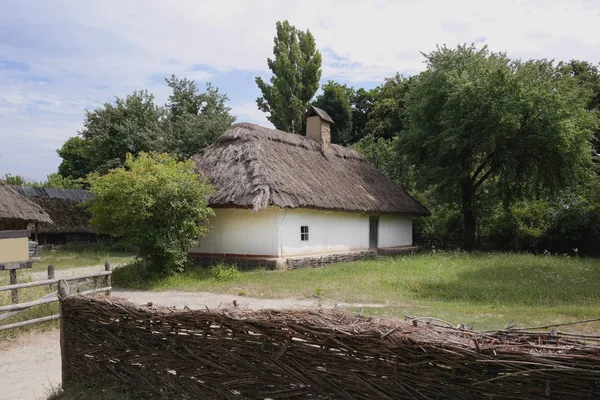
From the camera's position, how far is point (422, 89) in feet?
75.5

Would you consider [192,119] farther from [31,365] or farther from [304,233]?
[31,365]

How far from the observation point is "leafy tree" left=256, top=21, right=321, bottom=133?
108 feet

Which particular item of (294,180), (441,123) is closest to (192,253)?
(294,180)

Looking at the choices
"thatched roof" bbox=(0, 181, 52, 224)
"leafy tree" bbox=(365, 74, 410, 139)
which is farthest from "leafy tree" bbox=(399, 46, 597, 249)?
"thatched roof" bbox=(0, 181, 52, 224)

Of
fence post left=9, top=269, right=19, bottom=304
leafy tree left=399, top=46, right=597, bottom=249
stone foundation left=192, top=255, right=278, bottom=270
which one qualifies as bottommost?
stone foundation left=192, top=255, right=278, bottom=270

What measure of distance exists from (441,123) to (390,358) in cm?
1933

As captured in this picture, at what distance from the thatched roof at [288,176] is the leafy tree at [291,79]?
969 cm

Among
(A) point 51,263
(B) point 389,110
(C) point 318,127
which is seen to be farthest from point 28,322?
(B) point 389,110

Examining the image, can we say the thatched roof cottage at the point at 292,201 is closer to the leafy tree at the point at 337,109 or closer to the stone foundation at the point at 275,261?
the stone foundation at the point at 275,261

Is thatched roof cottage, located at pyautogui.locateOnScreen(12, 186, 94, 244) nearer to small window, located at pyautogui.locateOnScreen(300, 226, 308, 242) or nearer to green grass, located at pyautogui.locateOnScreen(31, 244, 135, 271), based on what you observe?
green grass, located at pyautogui.locateOnScreen(31, 244, 135, 271)

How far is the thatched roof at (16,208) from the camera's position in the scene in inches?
788

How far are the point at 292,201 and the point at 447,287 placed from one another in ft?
20.7

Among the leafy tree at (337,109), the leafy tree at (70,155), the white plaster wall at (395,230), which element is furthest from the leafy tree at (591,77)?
the leafy tree at (70,155)

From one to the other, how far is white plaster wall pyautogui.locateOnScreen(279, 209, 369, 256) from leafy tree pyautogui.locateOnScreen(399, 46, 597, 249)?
16.1 feet
